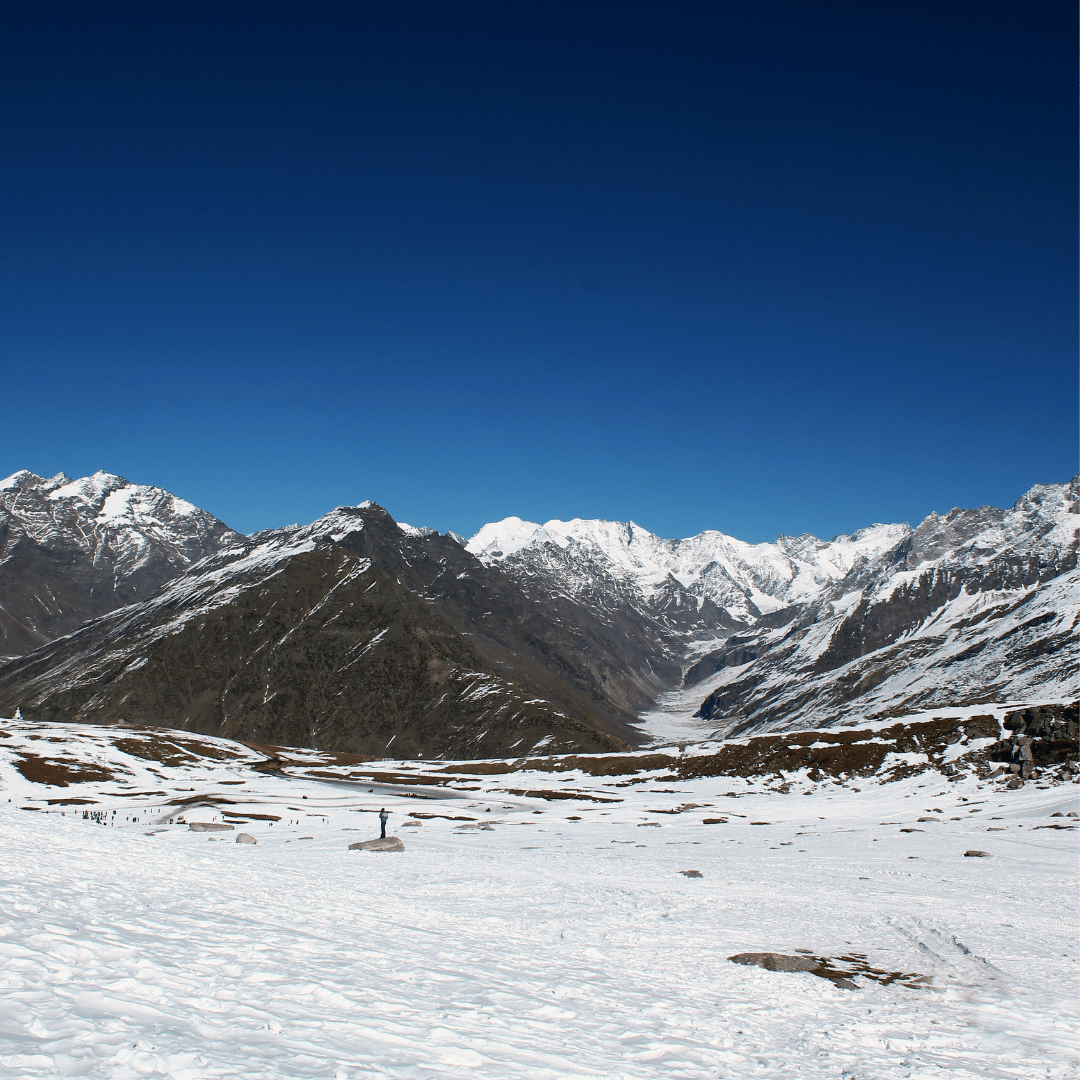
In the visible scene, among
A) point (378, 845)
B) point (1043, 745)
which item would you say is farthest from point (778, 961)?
point (1043, 745)

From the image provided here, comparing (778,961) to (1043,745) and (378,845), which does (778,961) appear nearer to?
(378,845)

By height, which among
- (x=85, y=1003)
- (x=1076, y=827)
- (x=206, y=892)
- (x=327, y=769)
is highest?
(x=85, y=1003)

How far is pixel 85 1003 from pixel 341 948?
23.5 feet

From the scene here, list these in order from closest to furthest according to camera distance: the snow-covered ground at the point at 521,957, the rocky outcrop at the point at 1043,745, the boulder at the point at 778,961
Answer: the snow-covered ground at the point at 521,957 → the boulder at the point at 778,961 → the rocky outcrop at the point at 1043,745

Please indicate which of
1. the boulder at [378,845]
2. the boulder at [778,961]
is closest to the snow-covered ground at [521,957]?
the boulder at [778,961]

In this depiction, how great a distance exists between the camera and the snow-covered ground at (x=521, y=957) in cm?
1053

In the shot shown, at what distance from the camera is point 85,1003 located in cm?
1041

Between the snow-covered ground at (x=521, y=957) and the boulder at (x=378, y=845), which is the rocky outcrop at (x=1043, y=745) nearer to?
the snow-covered ground at (x=521, y=957)

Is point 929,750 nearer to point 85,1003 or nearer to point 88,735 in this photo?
point 85,1003

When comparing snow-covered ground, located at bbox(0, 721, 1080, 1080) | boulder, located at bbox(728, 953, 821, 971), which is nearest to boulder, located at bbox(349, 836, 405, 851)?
snow-covered ground, located at bbox(0, 721, 1080, 1080)

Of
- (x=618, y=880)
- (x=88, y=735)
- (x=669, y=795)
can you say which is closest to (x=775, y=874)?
(x=618, y=880)

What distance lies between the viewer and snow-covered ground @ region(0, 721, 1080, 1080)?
1053 cm

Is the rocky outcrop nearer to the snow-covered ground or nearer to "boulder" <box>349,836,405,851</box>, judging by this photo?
the snow-covered ground

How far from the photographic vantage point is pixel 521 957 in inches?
723
